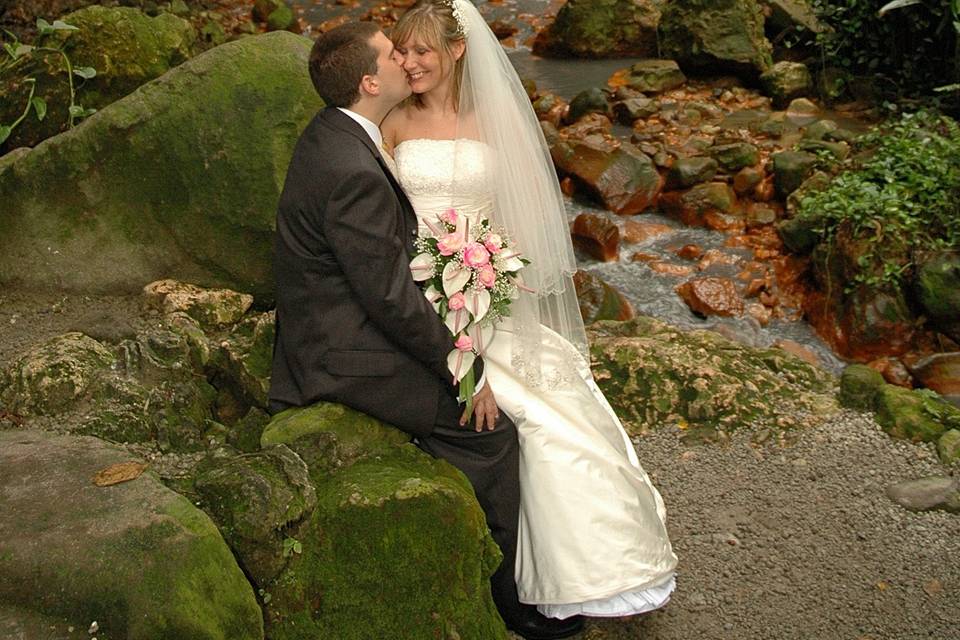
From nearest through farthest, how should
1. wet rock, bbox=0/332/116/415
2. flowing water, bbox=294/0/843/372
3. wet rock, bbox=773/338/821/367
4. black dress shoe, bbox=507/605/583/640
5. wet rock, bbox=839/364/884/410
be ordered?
black dress shoe, bbox=507/605/583/640, wet rock, bbox=0/332/116/415, wet rock, bbox=839/364/884/410, wet rock, bbox=773/338/821/367, flowing water, bbox=294/0/843/372

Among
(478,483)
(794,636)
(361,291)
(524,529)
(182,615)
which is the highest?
(361,291)

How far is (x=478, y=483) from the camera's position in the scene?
3.53 meters

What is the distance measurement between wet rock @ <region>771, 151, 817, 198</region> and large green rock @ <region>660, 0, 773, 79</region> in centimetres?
264

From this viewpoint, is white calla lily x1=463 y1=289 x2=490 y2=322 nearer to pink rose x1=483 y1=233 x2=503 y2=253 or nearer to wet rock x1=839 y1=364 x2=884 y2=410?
pink rose x1=483 y1=233 x2=503 y2=253

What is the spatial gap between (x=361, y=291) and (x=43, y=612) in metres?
1.28

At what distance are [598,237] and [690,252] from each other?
792mm

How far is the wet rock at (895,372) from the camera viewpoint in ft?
23.2

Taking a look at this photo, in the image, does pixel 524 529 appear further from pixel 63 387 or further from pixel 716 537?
pixel 63 387

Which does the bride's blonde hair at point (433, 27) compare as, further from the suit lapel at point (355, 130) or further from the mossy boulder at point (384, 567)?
the mossy boulder at point (384, 567)

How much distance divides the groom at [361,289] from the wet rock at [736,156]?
6.37 m

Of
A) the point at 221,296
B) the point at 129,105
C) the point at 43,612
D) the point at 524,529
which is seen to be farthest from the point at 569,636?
the point at 129,105

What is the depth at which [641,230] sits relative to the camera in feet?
29.2

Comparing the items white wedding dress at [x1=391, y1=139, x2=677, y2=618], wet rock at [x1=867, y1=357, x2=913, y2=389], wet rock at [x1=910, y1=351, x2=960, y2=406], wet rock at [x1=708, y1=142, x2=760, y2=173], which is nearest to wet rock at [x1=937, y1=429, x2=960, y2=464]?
white wedding dress at [x1=391, y1=139, x2=677, y2=618]

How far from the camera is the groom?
3.17m
